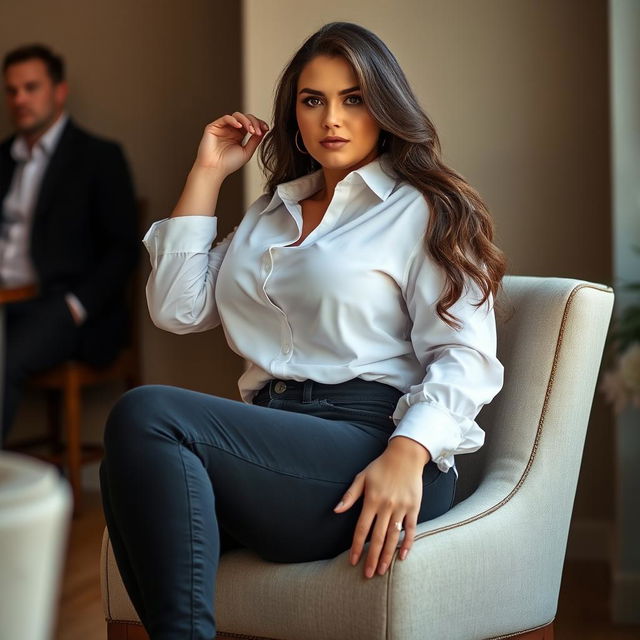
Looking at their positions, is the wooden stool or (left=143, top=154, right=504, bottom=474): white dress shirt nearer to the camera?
(left=143, top=154, right=504, bottom=474): white dress shirt

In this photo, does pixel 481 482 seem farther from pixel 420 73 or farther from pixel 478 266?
pixel 420 73

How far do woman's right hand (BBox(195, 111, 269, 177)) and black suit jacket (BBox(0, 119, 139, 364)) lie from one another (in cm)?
188

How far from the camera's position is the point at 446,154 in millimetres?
2936

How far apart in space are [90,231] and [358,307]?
2.45m

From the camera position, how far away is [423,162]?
1.77m

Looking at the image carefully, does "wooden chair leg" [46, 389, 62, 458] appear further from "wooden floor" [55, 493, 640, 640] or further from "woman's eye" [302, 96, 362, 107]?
"woman's eye" [302, 96, 362, 107]

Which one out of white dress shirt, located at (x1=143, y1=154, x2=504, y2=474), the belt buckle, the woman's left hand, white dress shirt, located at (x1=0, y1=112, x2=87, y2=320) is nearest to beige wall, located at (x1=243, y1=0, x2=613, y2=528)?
white dress shirt, located at (x1=143, y1=154, x2=504, y2=474)

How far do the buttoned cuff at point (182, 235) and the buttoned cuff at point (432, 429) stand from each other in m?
0.56

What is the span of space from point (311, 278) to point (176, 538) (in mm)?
526

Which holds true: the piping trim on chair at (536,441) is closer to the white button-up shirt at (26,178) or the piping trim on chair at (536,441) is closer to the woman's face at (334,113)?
the woman's face at (334,113)

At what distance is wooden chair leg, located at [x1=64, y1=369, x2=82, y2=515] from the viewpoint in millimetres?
3729

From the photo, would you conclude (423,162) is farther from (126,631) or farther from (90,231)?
(90,231)

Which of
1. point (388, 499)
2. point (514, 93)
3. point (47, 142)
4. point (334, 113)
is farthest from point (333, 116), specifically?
point (47, 142)

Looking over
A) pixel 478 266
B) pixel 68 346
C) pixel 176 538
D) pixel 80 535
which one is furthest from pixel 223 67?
pixel 176 538
